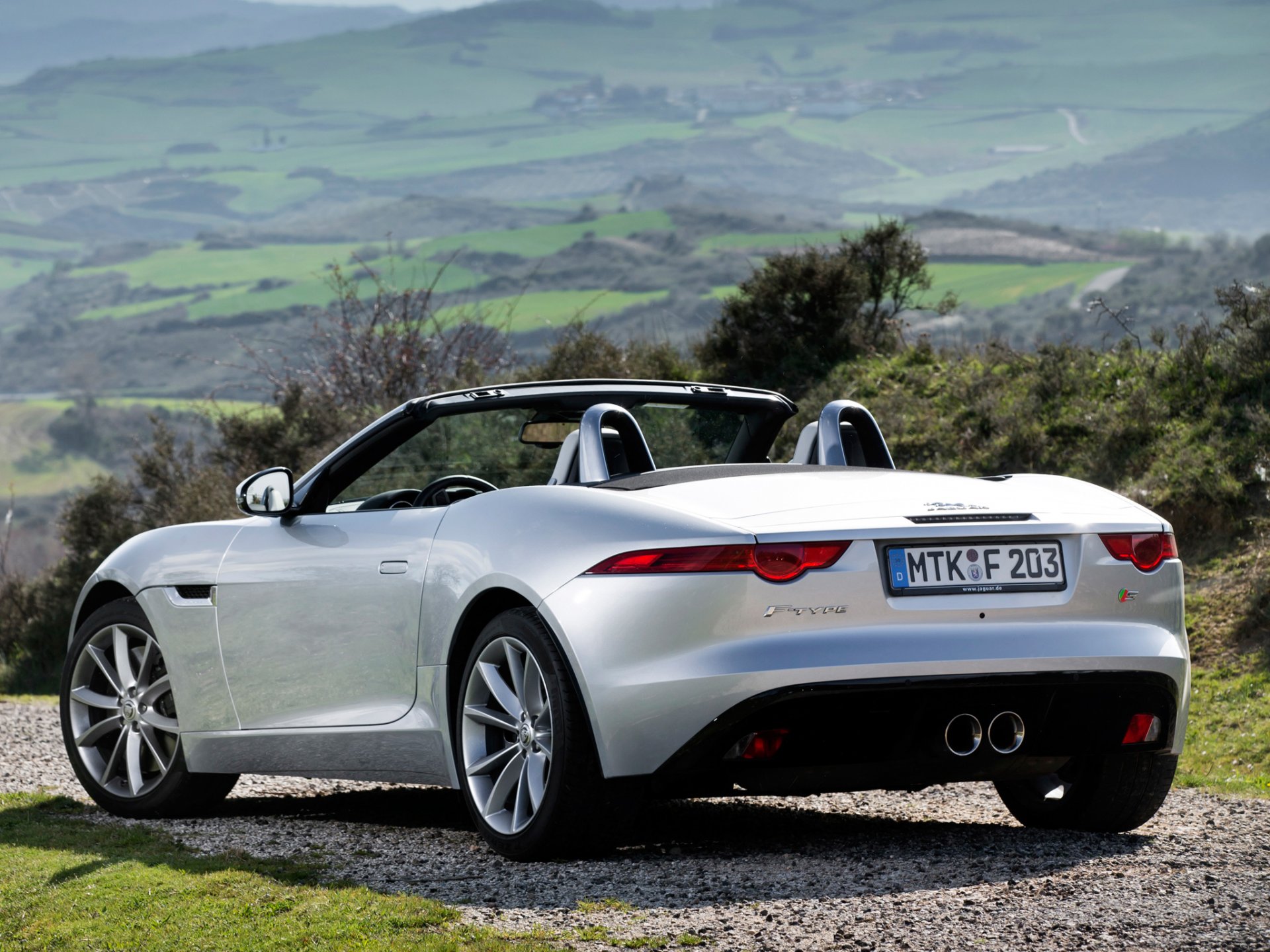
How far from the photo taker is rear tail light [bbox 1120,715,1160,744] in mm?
5055

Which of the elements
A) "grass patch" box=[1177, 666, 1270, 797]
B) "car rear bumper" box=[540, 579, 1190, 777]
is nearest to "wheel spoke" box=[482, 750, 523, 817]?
"car rear bumper" box=[540, 579, 1190, 777]

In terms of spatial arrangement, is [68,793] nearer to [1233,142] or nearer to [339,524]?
[339,524]

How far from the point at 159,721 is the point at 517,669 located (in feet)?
7.68

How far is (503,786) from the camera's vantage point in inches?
200

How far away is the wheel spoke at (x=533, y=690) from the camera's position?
16.2ft

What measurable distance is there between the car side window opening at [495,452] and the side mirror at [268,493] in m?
0.20

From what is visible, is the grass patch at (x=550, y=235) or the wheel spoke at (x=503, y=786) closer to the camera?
the wheel spoke at (x=503, y=786)

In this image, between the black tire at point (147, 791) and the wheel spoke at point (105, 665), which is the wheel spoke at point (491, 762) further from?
the wheel spoke at point (105, 665)

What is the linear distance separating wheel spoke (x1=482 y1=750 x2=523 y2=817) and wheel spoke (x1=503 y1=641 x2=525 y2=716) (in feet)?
0.53

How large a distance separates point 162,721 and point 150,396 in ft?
395

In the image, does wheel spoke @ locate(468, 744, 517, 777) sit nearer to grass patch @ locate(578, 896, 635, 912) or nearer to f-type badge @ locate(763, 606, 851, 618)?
grass patch @ locate(578, 896, 635, 912)

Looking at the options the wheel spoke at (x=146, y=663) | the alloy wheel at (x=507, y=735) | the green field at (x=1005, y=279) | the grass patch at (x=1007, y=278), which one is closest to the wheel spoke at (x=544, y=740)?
the alloy wheel at (x=507, y=735)

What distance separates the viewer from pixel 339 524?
233 inches

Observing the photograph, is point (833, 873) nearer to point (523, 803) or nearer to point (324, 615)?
point (523, 803)
